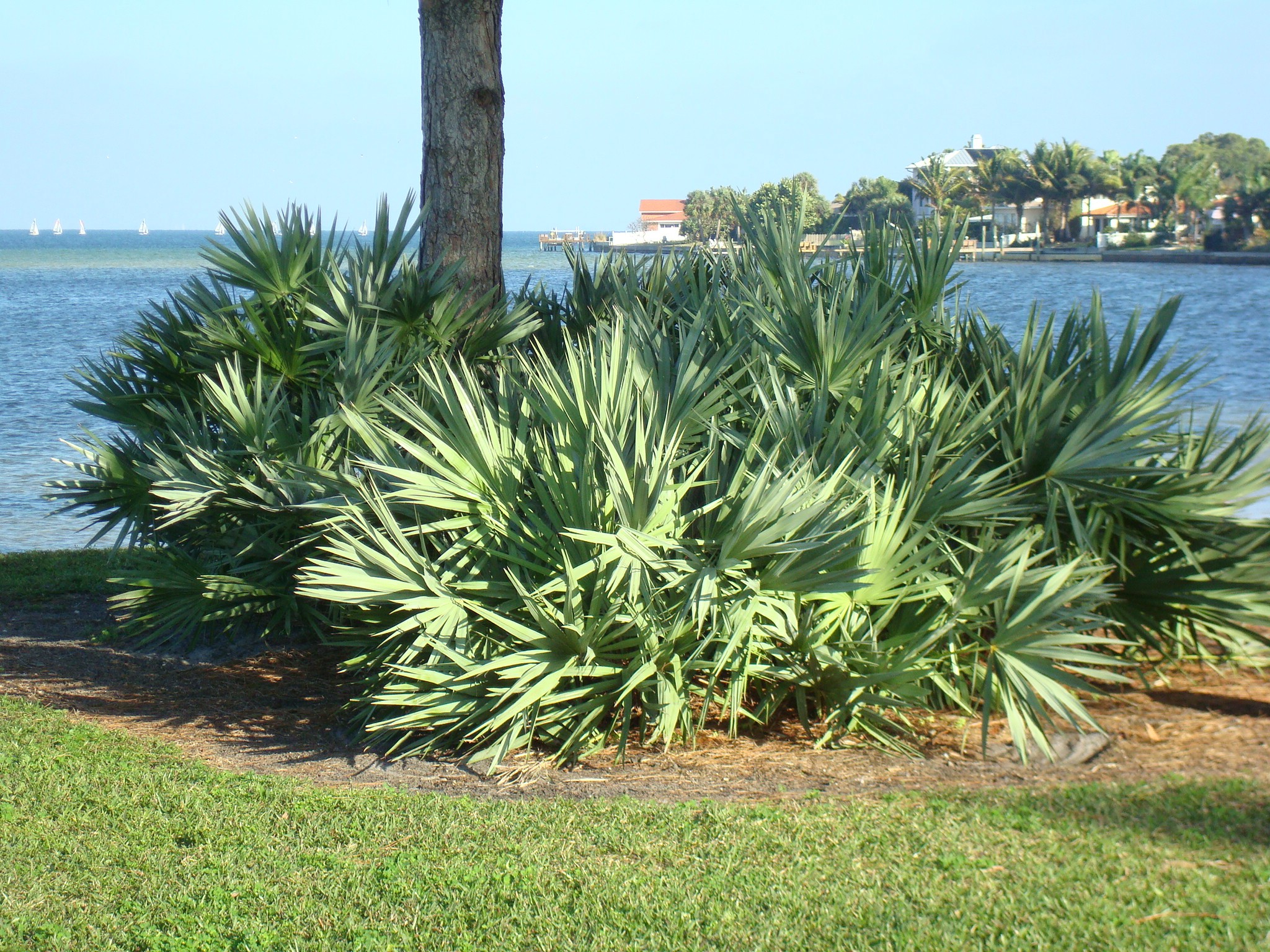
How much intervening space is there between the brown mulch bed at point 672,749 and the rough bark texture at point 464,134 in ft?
9.59

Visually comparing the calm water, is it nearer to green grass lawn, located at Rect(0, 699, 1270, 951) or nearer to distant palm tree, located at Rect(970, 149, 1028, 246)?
green grass lawn, located at Rect(0, 699, 1270, 951)

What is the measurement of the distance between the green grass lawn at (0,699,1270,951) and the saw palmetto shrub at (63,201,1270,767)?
0.52m

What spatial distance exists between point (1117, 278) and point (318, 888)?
219 ft

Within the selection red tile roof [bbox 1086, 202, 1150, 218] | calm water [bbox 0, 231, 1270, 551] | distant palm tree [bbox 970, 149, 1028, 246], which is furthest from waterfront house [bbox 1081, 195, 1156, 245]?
calm water [bbox 0, 231, 1270, 551]

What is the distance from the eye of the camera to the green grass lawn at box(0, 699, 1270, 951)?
9.66 ft

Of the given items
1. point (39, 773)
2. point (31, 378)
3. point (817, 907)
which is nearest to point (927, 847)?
point (817, 907)

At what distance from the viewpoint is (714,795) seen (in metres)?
4.09

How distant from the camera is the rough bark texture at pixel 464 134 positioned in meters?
6.84

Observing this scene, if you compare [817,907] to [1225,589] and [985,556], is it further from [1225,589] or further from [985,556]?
[1225,589]

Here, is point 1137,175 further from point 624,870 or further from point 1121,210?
point 624,870

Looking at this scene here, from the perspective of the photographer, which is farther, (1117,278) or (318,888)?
(1117,278)

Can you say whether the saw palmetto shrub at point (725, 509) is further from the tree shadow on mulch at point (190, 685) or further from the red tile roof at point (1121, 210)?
the red tile roof at point (1121, 210)

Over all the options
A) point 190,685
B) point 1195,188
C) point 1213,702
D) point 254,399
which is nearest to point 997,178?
point 1195,188

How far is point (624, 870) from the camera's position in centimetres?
334
